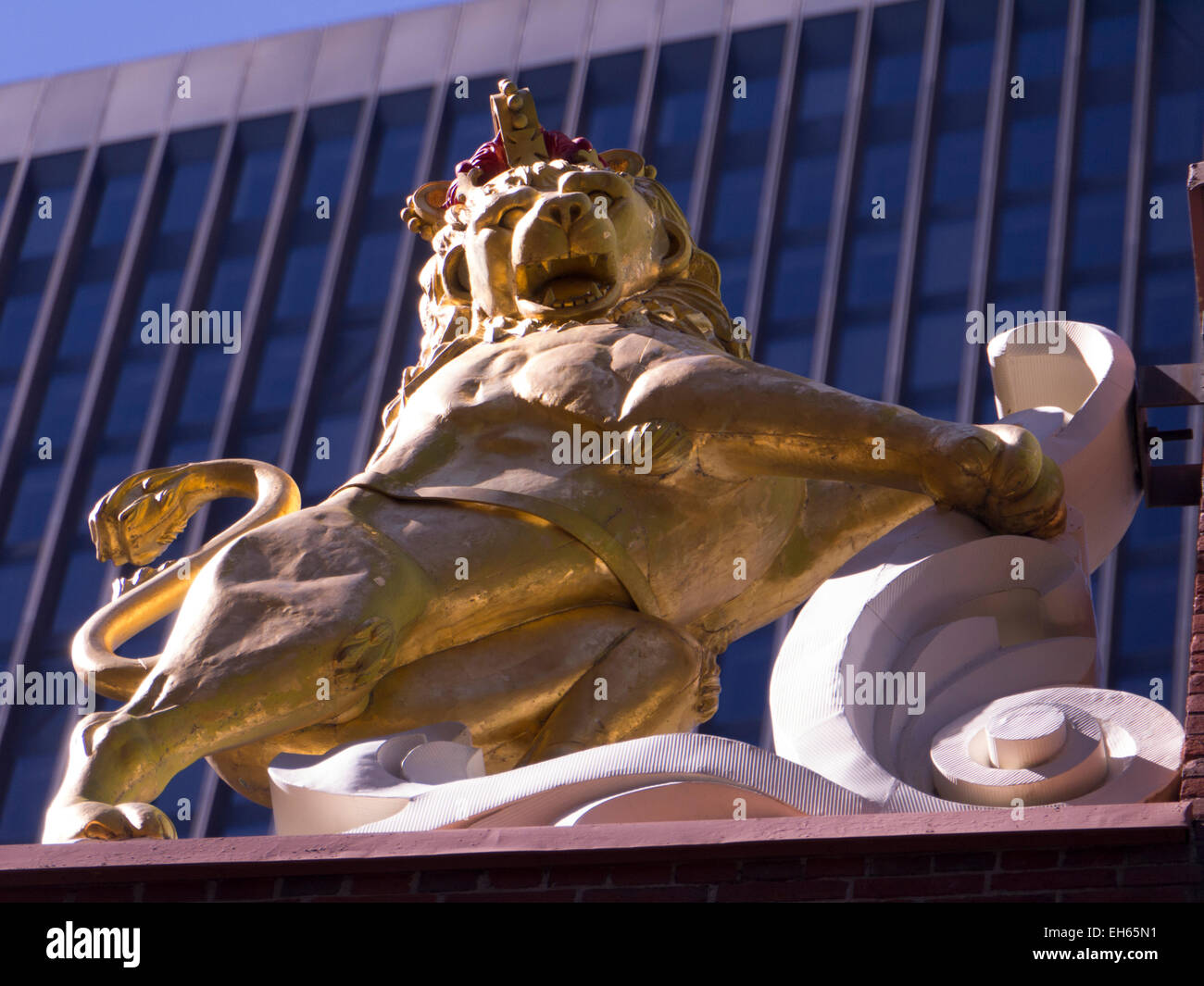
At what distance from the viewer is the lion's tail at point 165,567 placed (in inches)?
278

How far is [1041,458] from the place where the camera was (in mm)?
6996

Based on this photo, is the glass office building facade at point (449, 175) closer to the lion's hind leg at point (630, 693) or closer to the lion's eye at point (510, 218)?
the lion's eye at point (510, 218)

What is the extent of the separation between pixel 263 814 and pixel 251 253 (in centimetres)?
1091

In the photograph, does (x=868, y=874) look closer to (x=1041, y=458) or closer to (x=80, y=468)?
(x=1041, y=458)

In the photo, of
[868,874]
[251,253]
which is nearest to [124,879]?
[868,874]

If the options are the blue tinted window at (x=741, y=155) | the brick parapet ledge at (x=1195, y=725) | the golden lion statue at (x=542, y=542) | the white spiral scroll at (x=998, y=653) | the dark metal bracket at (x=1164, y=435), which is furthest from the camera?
the blue tinted window at (x=741, y=155)

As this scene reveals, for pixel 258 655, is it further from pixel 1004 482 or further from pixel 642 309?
pixel 1004 482

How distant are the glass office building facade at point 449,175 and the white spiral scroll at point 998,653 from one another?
19167mm

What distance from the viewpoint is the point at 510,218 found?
770cm

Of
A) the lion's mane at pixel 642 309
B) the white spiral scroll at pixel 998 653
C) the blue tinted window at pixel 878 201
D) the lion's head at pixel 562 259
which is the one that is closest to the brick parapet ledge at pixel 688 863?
the white spiral scroll at pixel 998 653

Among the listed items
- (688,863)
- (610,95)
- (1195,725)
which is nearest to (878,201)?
(610,95)

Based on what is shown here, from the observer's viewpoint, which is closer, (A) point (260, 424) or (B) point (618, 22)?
(A) point (260, 424)

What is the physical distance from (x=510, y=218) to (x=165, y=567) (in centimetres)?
164
